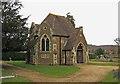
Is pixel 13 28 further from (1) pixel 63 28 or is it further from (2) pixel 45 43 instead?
(1) pixel 63 28

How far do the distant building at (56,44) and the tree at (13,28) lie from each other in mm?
7059

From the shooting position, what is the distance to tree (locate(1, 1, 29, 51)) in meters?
39.2

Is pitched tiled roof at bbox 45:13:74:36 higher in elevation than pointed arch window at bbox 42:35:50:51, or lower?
higher

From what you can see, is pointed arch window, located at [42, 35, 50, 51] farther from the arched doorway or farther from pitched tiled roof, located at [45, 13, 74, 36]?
the arched doorway

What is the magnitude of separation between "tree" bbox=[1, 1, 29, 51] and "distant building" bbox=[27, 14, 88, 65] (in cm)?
706

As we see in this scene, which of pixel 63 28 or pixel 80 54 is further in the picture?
pixel 80 54

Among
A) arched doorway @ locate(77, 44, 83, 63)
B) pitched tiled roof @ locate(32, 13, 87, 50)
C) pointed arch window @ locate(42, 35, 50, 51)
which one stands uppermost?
pitched tiled roof @ locate(32, 13, 87, 50)

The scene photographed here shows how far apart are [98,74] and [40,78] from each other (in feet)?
28.7

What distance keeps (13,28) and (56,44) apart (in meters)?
12.9

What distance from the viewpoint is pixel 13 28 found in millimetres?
39719

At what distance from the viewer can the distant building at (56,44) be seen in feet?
164

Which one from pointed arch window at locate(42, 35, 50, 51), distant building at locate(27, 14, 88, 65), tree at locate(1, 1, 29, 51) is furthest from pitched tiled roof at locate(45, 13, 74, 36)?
tree at locate(1, 1, 29, 51)

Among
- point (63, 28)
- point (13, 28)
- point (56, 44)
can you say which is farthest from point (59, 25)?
point (13, 28)

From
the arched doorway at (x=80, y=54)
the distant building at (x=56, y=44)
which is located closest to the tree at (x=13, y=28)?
the distant building at (x=56, y=44)
